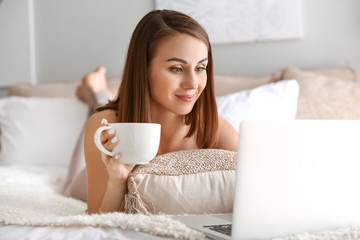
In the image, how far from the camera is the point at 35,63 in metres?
2.80

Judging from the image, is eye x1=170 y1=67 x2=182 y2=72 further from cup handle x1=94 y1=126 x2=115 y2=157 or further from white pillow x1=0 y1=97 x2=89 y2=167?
white pillow x1=0 y1=97 x2=89 y2=167

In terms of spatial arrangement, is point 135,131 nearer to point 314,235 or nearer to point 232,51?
point 314,235

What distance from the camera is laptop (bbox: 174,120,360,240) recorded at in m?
0.65

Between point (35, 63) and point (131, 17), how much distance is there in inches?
29.2

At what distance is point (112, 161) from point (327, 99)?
1.26 meters

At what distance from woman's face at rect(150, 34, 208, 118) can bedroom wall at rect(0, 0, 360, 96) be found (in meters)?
1.37

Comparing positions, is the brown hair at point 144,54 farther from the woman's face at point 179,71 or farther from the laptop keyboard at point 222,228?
the laptop keyboard at point 222,228

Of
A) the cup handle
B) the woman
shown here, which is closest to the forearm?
the woman

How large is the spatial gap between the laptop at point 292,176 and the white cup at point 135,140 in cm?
25

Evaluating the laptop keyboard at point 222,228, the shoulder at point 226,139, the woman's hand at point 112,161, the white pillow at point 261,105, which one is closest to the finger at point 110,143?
the woman's hand at point 112,161

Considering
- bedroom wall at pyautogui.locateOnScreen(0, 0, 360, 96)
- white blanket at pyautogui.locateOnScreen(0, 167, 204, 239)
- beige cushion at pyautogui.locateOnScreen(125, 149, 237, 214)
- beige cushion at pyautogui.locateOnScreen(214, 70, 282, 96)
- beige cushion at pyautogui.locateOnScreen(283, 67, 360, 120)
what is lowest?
white blanket at pyautogui.locateOnScreen(0, 167, 204, 239)

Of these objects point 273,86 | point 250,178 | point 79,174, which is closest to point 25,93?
point 79,174

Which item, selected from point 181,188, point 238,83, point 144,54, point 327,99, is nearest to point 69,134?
point 238,83

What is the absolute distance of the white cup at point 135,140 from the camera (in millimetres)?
835
